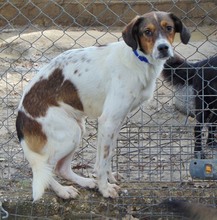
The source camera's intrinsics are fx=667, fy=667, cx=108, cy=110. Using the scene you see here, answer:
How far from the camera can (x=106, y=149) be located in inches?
160

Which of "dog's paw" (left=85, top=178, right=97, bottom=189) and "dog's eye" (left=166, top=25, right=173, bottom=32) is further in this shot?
"dog's paw" (left=85, top=178, right=97, bottom=189)

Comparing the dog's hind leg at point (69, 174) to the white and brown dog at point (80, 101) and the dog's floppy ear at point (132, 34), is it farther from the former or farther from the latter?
the dog's floppy ear at point (132, 34)

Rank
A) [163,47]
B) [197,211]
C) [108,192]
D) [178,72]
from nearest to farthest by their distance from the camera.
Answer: [197,211] < [163,47] < [108,192] < [178,72]

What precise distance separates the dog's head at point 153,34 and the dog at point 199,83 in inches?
32.9

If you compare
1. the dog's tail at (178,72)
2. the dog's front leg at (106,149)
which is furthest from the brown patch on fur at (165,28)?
the dog's tail at (178,72)

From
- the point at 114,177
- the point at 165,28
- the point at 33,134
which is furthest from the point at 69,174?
the point at 165,28

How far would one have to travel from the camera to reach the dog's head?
375cm

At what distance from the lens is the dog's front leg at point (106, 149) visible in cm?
401

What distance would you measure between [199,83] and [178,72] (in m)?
0.22

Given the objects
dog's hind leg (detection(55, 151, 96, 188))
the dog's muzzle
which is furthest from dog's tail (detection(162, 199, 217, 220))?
dog's hind leg (detection(55, 151, 96, 188))

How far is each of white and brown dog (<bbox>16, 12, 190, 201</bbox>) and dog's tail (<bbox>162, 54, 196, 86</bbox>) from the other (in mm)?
829

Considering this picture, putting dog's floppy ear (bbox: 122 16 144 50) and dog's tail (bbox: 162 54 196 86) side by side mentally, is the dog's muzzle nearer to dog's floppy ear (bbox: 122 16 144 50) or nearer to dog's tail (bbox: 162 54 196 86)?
dog's floppy ear (bbox: 122 16 144 50)

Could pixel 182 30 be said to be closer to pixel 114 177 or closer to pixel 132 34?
pixel 132 34

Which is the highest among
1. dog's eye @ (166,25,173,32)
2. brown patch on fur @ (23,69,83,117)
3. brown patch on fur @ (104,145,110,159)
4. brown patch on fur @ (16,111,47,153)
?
dog's eye @ (166,25,173,32)
